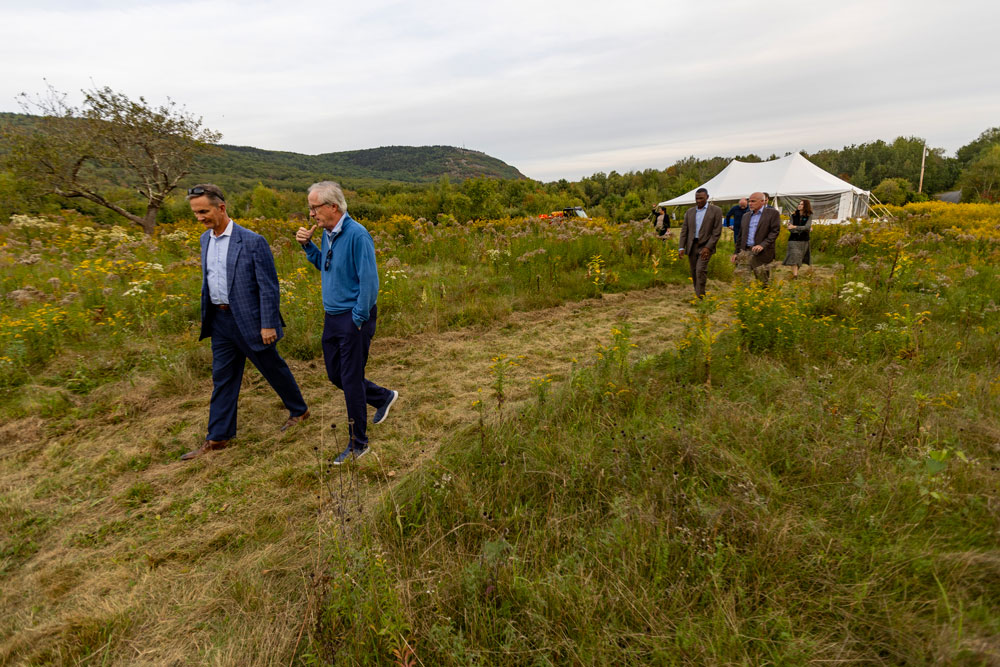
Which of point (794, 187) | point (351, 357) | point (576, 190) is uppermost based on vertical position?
point (576, 190)

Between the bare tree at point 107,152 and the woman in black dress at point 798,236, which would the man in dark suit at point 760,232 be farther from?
the bare tree at point 107,152

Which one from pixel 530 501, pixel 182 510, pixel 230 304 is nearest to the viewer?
pixel 530 501

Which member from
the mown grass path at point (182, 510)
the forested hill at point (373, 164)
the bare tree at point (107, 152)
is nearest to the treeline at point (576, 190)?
the bare tree at point (107, 152)

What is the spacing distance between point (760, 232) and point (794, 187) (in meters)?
20.1

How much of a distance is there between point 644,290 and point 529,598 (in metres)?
7.56

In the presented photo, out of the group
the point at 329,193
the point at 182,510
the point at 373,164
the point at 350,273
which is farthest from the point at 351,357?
the point at 373,164

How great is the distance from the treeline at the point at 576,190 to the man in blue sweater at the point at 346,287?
7.43 meters

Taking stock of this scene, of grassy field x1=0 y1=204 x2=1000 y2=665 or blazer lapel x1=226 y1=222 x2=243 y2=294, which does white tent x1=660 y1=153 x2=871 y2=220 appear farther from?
blazer lapel x1=226 y1=222 x2=243 y2=294

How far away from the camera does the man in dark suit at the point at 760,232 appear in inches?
260

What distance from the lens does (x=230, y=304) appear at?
3270 mm

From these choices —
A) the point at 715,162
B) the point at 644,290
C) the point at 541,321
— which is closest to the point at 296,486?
the point at 541,321

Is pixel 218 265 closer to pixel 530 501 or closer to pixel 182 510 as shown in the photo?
pixel 182 510

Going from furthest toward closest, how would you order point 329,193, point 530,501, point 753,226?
point 753,226 < point 329,193 < point 530,501

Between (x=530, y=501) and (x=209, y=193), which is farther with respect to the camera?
(x=209, y=193)
